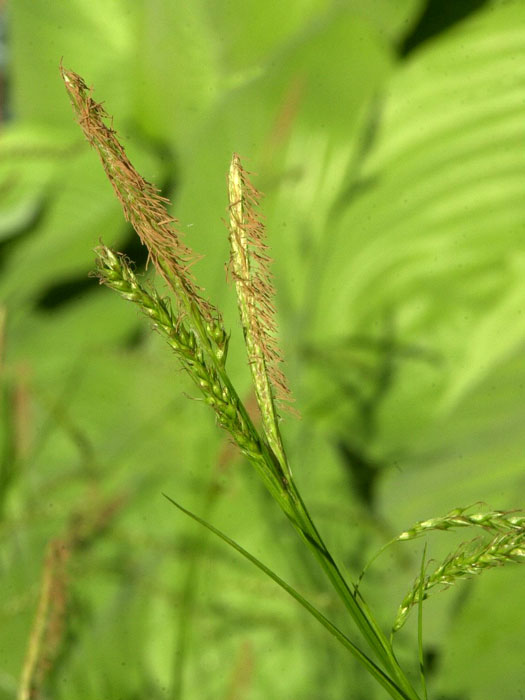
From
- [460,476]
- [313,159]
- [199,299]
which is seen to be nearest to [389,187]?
[313,159]

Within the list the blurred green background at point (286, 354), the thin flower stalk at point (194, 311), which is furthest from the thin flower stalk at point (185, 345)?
the blurred green background at point (286, 354)

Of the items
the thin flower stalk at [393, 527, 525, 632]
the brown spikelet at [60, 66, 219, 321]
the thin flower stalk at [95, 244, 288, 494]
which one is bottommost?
the thin flower stalk at [393, 527, 525, 632]

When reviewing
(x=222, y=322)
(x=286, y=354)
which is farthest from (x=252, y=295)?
(x=286, y=354)

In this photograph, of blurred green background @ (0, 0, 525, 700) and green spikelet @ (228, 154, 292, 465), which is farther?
blurred green background @ (0, 0, 525, 700)

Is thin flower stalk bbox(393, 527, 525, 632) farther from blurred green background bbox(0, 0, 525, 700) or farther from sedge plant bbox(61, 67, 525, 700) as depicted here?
blurred green background bbox(0, 0, 525, 700)

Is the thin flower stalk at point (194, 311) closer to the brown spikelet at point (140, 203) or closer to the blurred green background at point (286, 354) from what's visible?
the brown spikelet at point (140, 203)

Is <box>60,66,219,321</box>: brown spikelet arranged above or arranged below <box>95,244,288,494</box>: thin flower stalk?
above

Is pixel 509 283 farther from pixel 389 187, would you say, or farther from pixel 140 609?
pixel 140 609

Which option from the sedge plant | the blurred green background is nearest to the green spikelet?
the sedge plant
